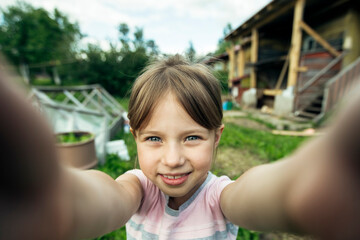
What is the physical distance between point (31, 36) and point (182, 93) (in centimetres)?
3464

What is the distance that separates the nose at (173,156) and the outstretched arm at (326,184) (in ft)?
1.53

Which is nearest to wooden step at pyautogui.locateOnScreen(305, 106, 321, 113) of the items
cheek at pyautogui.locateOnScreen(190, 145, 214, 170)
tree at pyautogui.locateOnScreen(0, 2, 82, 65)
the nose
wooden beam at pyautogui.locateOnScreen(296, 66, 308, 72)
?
wooden beam at pyautogui.locateOnScreen(296, 66, 308, 72)

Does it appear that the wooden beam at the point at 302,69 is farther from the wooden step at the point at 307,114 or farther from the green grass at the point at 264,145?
the green grass at the point at 264,145

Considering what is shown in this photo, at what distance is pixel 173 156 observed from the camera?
85 centimetres

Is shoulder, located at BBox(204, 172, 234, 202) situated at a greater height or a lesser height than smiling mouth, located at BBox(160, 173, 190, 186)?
lesser

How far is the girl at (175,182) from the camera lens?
284 mm

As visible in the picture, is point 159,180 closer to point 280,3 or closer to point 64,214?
point 64,214

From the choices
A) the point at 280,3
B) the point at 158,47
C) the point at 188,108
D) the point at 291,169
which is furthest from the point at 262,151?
the point at 280,3

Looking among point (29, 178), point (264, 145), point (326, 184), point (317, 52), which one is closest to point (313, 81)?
point (317, 52)

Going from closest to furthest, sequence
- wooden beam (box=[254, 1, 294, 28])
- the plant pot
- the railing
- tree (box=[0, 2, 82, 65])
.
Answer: the plant pot → the railing → wooden beam (box=[254, 1, 294, 28]) → tree (box=[0, 2, 82, 65])

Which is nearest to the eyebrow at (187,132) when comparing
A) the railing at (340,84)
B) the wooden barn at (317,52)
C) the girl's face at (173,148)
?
the girl's face at (173,148)

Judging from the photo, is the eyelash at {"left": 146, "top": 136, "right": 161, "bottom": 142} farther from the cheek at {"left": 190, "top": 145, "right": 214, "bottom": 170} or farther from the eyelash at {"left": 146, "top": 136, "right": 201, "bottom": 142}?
the cheek at {"left": 190, "top": 145, "right": 214, "bottom": 170}

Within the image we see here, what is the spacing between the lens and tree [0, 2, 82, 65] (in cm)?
2609

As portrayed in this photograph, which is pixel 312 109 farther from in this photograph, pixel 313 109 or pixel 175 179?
pixel 175 179
